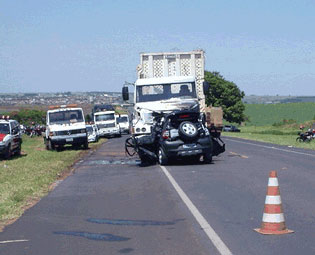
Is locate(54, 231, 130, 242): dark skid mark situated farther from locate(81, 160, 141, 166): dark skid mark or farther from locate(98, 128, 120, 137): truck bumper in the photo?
locate(98, 128, 120, 137): truck bumper

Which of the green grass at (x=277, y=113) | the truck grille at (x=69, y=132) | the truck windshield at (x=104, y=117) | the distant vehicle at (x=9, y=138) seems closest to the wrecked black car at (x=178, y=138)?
the distant vehicle at (x=9, y=138)

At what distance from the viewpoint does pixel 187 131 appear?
897 inches

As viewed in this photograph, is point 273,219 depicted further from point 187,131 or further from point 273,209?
point 187,131

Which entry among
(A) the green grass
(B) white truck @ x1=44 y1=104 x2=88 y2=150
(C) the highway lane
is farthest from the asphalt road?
(A) the green grass

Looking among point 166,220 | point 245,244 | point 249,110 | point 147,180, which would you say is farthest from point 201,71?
point 249,110

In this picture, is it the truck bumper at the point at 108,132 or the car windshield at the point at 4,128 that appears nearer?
the car windshield at the point at 4,128

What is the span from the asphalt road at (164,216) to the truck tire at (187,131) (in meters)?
2.85

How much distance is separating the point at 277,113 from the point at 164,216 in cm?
14260

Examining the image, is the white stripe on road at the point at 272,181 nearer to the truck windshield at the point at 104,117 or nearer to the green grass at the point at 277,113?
the truck windshield at the point at 104,117

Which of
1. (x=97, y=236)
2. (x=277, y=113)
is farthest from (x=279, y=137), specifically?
(x=277, y=113)

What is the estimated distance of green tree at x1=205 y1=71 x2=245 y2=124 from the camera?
335 feet

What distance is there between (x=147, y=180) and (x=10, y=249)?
9560mm

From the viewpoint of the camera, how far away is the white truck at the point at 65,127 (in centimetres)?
3781

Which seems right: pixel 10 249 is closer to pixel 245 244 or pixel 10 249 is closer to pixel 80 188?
pixel 245 244
